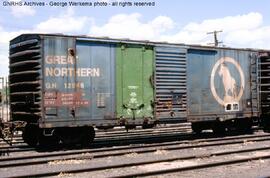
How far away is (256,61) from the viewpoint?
19609 mm

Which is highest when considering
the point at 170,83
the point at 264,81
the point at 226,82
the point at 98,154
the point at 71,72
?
the point at 71,72

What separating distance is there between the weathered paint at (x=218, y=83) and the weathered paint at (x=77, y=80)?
3.90m

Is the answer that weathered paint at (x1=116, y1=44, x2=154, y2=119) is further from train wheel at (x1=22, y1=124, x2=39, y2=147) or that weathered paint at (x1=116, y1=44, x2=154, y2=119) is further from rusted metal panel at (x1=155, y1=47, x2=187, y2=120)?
train wheel at (x1=22, y1=124, x2=39, y2=147)

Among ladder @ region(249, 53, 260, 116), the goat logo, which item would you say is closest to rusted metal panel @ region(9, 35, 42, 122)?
the goat logo

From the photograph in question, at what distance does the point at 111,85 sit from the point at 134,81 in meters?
0.99

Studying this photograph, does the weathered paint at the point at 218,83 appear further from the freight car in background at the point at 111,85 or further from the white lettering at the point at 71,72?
the white lettering at the point at 71,72

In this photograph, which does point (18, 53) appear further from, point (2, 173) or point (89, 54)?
point (2, 173)

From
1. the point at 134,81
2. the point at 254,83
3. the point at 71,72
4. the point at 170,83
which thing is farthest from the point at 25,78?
the point at 254,83

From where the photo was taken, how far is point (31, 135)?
596 inches

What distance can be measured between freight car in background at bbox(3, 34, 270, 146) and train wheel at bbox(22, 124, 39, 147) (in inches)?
1.4

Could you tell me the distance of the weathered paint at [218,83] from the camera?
1739 cm

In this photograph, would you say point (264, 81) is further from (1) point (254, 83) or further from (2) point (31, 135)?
(2) point (31, 135)

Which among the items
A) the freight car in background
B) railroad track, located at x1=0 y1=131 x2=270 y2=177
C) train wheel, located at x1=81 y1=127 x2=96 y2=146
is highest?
the freight car in background

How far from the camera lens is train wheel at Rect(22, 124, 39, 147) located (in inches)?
587
